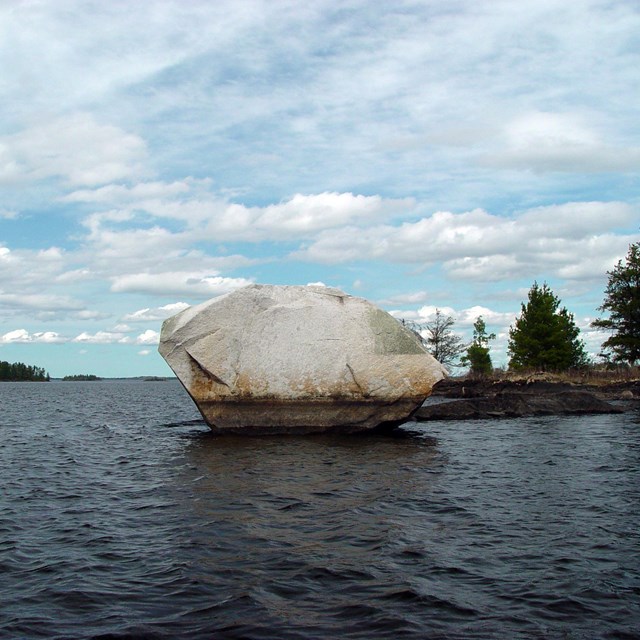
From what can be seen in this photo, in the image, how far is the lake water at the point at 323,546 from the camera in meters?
6.73

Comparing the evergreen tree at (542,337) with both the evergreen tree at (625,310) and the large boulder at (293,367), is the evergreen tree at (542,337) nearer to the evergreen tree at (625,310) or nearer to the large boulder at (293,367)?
the evergreen tree at (625,310)

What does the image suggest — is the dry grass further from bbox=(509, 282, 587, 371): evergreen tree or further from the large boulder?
the large boulder

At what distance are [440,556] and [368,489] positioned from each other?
419 cm

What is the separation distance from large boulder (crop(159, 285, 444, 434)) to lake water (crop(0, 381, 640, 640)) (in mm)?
3134

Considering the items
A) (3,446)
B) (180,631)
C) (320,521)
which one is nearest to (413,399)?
(320,521)

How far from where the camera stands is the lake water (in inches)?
265

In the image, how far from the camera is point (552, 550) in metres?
8.80

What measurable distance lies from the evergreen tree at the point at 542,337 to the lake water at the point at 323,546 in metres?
36.9

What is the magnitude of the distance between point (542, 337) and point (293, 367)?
38197 mm

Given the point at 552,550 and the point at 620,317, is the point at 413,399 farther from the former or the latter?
the point at 620,317

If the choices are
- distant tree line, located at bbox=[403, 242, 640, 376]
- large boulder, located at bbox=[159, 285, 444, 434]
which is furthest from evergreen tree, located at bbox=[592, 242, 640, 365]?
large boulder, located at bbox=[159, 285, 444, 434]

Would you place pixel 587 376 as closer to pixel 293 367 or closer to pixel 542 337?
pixel 542 337

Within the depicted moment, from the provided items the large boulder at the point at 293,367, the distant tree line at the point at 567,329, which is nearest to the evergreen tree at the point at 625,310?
the distant tree line at the point at 567,329

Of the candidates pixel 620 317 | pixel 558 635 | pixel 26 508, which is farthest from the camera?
pixel 620 317
